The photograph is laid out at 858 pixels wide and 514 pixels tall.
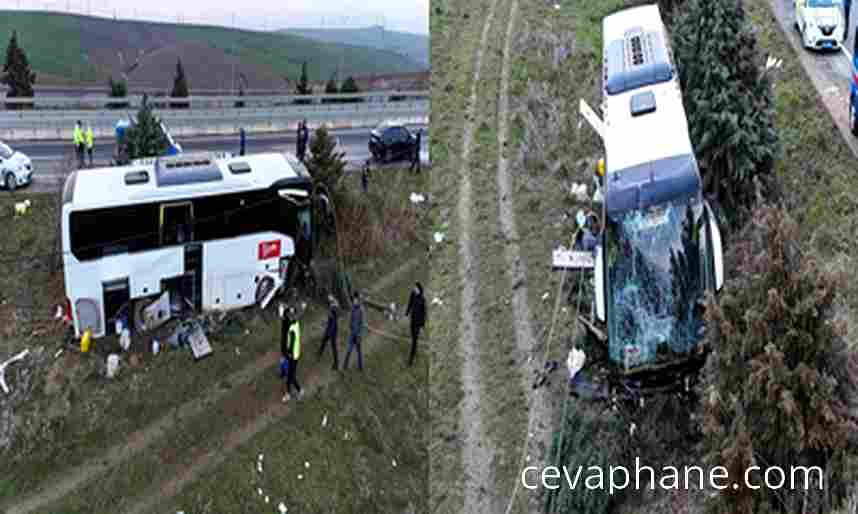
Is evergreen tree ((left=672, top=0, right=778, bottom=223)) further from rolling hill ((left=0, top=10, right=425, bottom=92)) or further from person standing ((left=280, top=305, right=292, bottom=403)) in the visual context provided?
rolling hill ((left=0, top=10, right=425, bottom=92))

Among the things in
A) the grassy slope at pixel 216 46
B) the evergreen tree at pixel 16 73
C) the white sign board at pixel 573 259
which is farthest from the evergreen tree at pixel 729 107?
the grassy slope at pixel 216 46

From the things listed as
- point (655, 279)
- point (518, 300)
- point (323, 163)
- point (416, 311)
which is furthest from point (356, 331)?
point (655, 279)

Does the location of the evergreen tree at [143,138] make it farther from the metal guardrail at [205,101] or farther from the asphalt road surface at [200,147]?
the metal guardrail at [205,101]

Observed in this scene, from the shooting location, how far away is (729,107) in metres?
16.3

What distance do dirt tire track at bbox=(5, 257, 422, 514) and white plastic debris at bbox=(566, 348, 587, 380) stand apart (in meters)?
5.89

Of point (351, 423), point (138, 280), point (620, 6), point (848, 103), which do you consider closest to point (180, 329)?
point (138, 280)

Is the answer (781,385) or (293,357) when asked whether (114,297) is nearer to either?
(293,357)

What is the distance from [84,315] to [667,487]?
35.8 feet

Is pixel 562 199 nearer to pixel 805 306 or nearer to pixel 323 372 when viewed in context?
pixel 323 372

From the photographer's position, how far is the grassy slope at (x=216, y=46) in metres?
67.2

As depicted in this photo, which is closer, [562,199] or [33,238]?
[33,238]

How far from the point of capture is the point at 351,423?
49.1 ft

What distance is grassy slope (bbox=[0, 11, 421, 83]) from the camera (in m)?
67.2

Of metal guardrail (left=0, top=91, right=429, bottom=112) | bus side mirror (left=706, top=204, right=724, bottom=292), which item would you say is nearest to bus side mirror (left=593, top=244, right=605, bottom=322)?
bus side mirror (left=706, top=204, right=724, bottom=292)
